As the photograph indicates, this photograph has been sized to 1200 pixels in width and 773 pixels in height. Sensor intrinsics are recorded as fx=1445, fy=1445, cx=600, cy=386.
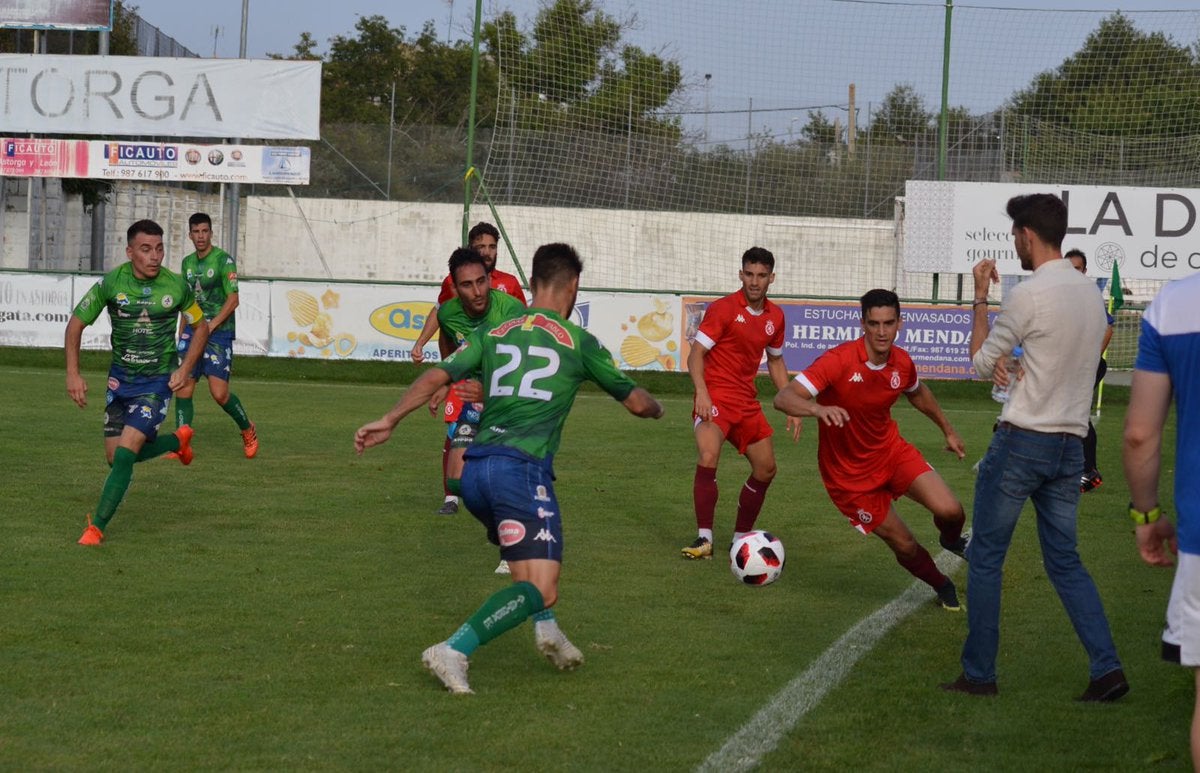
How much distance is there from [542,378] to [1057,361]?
2116 millimetres

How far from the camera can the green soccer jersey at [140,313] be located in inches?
385

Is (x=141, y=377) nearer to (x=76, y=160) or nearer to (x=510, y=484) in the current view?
(x=510, y=484)

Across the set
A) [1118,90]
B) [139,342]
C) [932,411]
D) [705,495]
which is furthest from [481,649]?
[1118,90]

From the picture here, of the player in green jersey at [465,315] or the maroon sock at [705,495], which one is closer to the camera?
the player in green jersey at [465,315]

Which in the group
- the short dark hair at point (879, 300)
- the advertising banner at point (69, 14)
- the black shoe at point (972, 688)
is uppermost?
the advertising banner at point (69, 14)

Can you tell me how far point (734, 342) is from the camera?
9.79 metres

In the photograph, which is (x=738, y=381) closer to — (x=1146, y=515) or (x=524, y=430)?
(x=524, y=430)

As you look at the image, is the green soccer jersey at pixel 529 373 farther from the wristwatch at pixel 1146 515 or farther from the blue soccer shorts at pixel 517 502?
the wristwatch at pixel 1146 515

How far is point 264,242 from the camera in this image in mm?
43125

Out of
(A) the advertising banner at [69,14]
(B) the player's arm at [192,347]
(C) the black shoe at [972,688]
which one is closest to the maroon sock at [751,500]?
(C) the black shoe at [972,688]

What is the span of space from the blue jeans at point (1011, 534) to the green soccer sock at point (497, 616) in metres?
1.83

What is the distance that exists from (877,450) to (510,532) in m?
2.62

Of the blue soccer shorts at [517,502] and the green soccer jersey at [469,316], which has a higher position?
the green soccer jersey at [469,316]

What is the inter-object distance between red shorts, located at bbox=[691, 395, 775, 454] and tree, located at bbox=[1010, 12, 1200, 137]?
17.0m
